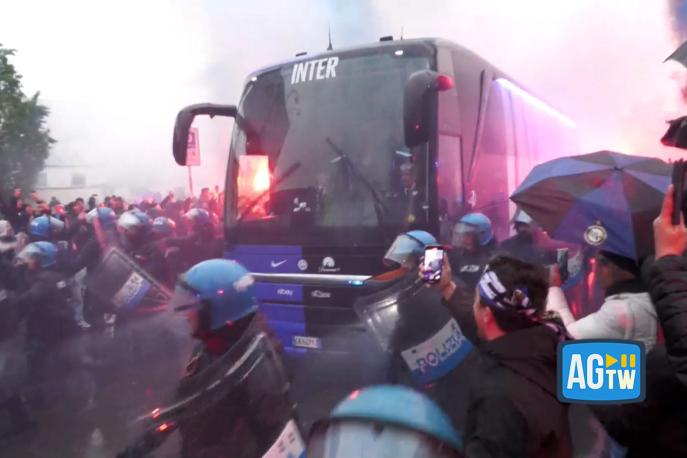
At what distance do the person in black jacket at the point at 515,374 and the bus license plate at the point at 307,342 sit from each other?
145 inches

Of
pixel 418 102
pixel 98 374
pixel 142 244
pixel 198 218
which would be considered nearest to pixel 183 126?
pixel 142 244

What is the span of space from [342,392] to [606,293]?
3.37m

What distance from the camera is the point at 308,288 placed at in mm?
5516

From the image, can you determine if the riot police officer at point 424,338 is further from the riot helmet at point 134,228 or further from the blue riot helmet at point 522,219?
the riot helmet at point 134,228

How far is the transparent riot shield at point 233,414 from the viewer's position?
1897mm

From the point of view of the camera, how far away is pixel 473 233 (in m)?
4.66

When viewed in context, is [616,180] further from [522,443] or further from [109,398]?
[109,398]

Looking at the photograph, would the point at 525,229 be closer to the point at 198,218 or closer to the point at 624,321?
the point at 624,321

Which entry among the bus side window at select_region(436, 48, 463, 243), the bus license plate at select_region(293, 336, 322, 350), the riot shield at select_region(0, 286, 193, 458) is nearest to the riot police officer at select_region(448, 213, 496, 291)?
the bus side window at select_region(436, 48, 463, 243)

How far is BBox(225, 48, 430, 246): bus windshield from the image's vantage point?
5211 millimetres

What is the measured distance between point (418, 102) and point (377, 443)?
3.67m

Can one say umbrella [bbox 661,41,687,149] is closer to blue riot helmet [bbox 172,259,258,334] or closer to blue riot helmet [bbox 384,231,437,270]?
blue riot helmet [bbox 172,259,258,334]

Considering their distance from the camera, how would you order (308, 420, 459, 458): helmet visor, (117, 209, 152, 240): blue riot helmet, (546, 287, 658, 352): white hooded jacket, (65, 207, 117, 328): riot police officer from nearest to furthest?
1. (308, 420, 459, 458): helmet visor
2. (546, 287, 658, 352): white hooded jacket
3. (117, 209, 152, 240): blue riot helmet
4. (65, 207, 117, 328): riot police officer

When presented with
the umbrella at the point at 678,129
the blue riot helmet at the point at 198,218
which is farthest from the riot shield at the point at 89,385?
the umbrella at the point at 678,129
